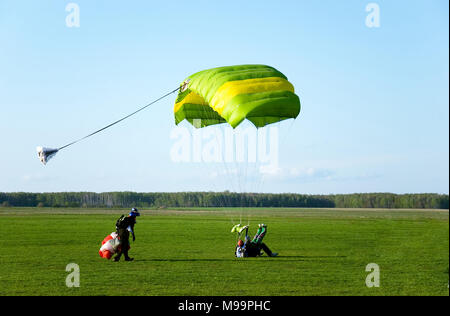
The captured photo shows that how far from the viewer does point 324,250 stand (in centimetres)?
2195

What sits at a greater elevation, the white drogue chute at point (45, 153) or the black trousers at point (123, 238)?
the white drogue chute at point (45, 153)

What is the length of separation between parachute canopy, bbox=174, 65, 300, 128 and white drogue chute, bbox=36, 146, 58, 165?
4430 mm

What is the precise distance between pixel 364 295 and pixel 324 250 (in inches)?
410

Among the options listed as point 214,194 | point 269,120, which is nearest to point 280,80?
point 269,120

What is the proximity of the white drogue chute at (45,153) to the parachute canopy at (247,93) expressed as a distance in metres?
4.43

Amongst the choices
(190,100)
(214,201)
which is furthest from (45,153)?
(214,201)

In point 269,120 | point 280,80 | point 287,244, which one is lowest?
point 287,244

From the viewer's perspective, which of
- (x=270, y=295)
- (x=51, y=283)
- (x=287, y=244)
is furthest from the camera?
(x=287, y=244)

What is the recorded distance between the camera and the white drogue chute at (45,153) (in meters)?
13.6
